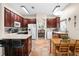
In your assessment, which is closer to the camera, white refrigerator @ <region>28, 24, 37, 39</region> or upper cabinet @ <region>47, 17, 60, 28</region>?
white refrigerator @ <region>28, 24, 37, 39</region>

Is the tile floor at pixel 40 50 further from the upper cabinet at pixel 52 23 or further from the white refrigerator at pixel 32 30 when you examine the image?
the upper cabinet at pixel 52 23

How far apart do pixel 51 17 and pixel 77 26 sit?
25.8 ft

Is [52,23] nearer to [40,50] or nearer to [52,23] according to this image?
[52,23]

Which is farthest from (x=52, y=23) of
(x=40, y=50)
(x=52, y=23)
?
(x=40, y=50)

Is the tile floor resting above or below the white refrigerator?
below

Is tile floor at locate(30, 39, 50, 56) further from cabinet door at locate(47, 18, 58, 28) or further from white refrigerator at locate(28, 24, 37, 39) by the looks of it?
cabinet door at locate(47, 18, 58, 28)

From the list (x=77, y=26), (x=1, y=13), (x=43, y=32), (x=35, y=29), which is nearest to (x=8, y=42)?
(x=1, y=13)

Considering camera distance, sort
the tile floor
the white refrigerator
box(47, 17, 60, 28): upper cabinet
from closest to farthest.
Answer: the tile floor < the white refrigerator < box(47, 17, 60, 28): upper cabinet

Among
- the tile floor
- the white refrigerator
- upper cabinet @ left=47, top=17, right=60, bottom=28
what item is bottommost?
the tile floor

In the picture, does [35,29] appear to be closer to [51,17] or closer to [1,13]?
[51,17]

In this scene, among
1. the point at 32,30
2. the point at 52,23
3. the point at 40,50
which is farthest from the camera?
the point at 52,23

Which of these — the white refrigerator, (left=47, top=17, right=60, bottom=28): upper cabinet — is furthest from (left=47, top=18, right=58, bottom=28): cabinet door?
the white refrigerator

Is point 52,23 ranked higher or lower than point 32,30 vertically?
higher

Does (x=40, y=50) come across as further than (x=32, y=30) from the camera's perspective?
No
